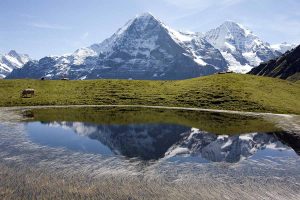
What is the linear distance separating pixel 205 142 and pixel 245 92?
56867 mm

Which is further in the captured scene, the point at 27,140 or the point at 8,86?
the point at 8,86

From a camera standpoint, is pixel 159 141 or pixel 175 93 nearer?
pixel 159 141

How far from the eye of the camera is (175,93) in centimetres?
10588

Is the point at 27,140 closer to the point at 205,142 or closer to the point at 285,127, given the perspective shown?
the point at 205,142

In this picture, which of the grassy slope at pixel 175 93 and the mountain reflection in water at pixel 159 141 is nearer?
the mountain reflection in water at pixel 159 141

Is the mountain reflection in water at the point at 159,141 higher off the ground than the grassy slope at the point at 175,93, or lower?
lower

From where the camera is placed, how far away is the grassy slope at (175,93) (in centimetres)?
9438

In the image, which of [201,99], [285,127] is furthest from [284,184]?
[201,99]

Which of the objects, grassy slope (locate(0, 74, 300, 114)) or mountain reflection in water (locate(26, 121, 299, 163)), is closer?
mountain reflection in water (locate(26, 121, 299, 163))

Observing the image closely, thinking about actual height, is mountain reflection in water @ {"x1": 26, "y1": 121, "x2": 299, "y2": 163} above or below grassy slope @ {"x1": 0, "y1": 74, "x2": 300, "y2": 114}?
below

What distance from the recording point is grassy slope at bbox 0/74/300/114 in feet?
310

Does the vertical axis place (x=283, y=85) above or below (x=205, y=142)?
above

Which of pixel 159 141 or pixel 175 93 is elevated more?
pixel 175 93

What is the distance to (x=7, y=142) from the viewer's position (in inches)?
1747
